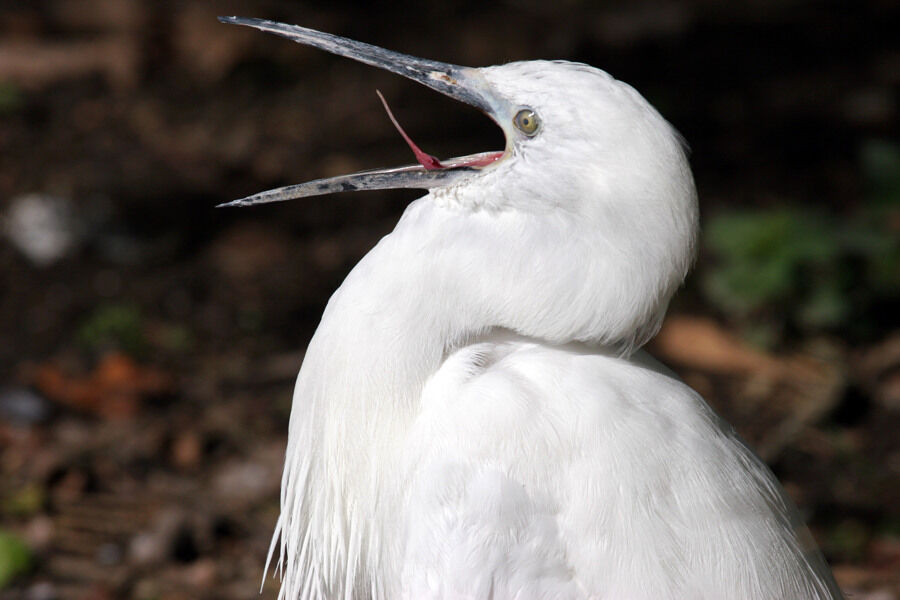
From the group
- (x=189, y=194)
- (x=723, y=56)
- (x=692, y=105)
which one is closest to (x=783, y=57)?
(x=723, y=56)

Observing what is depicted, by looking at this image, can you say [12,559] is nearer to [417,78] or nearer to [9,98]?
[417,78]

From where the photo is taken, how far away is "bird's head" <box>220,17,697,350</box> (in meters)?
1.76

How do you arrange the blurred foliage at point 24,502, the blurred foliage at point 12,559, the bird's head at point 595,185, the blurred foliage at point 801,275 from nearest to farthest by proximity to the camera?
the bird's head at point 595,185, the blurred foliage at point 12,559, the blurred foliage at point 24,502, the blurred foliage at point 801,275

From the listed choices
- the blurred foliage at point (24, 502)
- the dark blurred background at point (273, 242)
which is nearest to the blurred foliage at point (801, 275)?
the dark blurred background at point (273, 242)

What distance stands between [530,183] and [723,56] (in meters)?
5.41

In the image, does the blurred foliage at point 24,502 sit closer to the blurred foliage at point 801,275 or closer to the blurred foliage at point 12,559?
the blurred foliage at point 12,559

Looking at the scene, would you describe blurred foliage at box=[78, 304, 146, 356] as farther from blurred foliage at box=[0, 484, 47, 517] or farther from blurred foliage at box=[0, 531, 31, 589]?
blurred foliage at box=[0, 531, 31, 589]

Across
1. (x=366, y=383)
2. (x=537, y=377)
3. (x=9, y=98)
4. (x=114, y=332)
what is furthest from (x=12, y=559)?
(x=9, y=98)

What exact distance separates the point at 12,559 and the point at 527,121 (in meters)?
2.05

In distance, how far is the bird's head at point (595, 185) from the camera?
176cm

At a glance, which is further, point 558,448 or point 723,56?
point 723,56

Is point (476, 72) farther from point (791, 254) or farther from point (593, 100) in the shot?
point (791, 254)

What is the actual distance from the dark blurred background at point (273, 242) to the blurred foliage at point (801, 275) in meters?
0.01

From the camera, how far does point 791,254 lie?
3.96 meters
